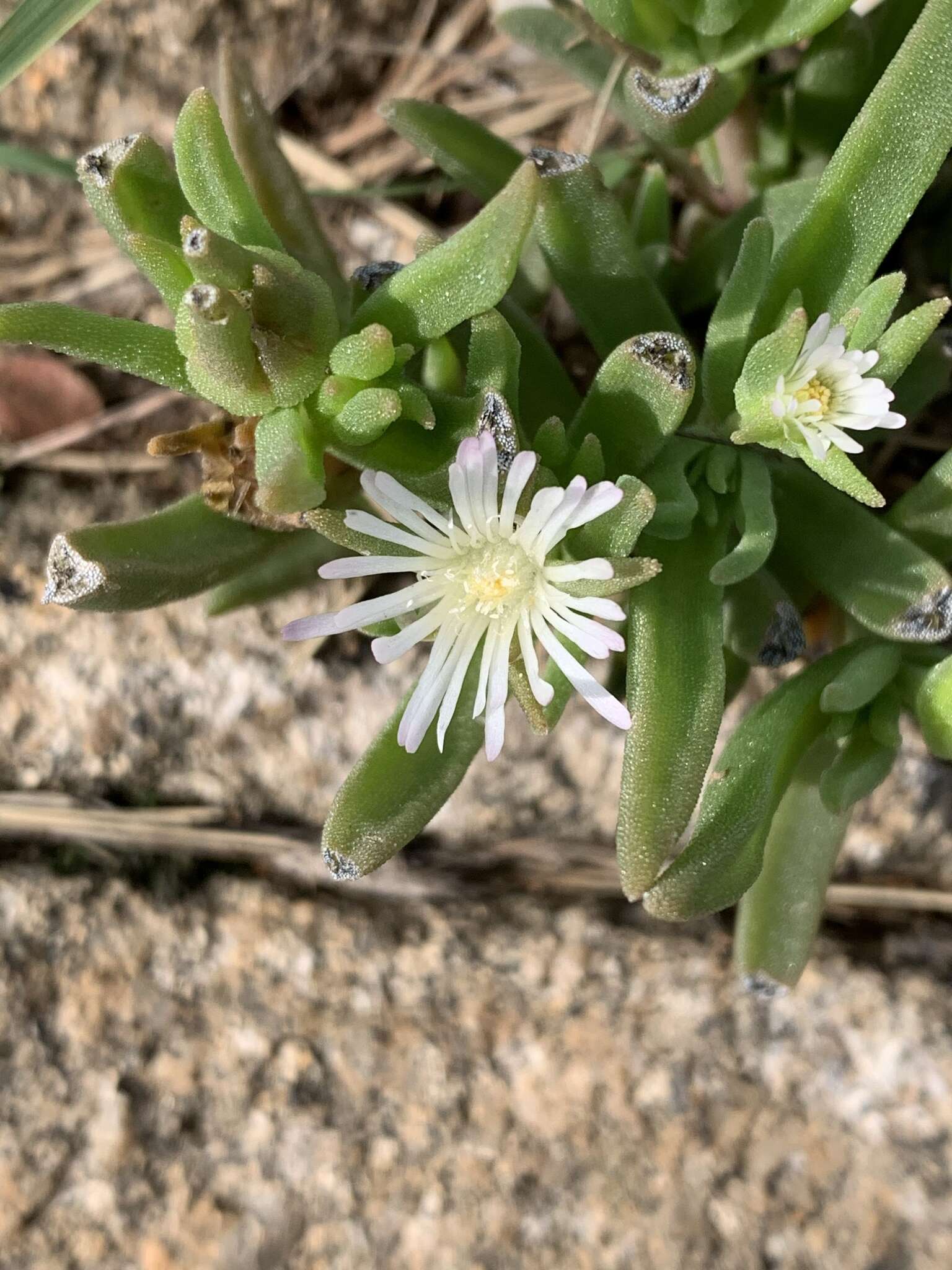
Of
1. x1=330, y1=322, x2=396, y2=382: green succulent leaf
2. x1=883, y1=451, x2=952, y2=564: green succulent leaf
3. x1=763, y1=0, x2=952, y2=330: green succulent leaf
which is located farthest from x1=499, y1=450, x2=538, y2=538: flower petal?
x1=883, y1=451, x2=952, y2=564: green succulent leaf

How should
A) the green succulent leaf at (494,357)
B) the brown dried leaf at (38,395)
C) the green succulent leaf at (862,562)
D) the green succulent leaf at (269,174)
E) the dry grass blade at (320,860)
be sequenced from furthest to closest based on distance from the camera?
A: the brown dried leaf at (38,395), the dry grass blade at (320,860), the green succulent leaf at (269,174), the green succulent leaf at (862,562), the green succulent leaf at (494,357)

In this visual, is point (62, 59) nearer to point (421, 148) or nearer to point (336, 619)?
point (421, 148)

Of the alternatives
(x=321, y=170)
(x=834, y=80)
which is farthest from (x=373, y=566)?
(x=321, y=170)

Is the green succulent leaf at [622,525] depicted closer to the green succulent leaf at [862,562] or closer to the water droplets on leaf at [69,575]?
the green succulent leaf at [862,562]

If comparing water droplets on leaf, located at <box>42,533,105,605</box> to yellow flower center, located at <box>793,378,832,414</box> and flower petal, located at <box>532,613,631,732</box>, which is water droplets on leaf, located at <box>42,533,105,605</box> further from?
yellow flower center, located at <box>793,378,832,414</box>

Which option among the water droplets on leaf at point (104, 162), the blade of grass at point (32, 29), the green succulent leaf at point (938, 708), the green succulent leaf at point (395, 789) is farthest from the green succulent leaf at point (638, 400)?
the blade of grass at point (32, 29)

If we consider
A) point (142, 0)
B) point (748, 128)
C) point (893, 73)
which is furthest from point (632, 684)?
point (142, 0)
